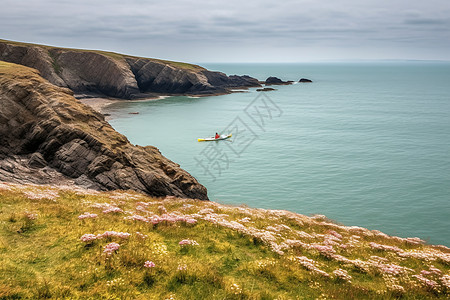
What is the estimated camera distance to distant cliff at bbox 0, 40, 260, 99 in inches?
4919

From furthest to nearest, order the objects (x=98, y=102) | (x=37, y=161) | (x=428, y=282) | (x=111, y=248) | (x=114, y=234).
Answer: (x=98, y=102) → (x=37, y=161) → (x=114, y=234) → (x=428, y=282) → (x=111, y=248)

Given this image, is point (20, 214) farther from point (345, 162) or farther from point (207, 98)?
point (207, 98)

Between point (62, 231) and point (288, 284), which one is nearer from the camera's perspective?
point (288, 284)

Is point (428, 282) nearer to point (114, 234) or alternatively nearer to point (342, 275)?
point (342, 275)

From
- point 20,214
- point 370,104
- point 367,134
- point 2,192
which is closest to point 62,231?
point 20,214

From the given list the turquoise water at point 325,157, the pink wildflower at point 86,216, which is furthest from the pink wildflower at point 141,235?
the turquoise water at point 325,157

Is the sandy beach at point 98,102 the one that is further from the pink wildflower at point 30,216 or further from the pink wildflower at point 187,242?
the pink wildflower at point 187,242

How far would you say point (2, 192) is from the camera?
58.8 feet

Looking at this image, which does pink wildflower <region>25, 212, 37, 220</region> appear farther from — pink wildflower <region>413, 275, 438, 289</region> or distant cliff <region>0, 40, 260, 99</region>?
distant cliff <region>0, 40, 260, 99</region>

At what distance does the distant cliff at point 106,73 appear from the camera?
12494 cm

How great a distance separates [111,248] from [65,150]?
993 inches

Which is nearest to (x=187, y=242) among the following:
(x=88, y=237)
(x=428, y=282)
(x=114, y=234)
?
(x=114, y=234)

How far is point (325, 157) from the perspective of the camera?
5944 centimetres

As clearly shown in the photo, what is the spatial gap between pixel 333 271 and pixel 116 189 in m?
24.0
